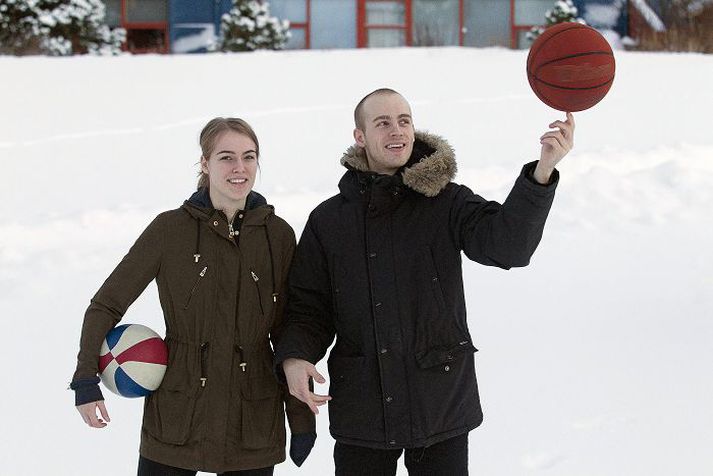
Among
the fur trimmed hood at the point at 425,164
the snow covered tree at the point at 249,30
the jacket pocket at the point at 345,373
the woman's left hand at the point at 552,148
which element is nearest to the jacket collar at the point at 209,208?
the fur trimmed hood at the point at 425,164

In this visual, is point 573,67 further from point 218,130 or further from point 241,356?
point 241,356

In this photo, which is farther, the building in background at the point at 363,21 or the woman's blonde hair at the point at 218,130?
the building in background at the point at 363,21

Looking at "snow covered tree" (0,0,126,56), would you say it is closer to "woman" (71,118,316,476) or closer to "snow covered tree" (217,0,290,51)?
"snow covered tree" (217,0,290,51)

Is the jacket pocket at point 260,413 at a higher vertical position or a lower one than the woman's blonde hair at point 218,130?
lower

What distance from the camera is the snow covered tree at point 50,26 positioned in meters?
17.8

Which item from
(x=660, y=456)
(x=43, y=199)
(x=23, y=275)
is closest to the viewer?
(x=660, y=456)

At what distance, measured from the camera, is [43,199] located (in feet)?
33.5

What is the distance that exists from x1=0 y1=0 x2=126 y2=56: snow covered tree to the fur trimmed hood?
15.6m

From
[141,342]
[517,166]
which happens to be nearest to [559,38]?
[141,342]

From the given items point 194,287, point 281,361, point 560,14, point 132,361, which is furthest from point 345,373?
point 560,14

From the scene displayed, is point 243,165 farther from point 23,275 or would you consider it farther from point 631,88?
point 631,88

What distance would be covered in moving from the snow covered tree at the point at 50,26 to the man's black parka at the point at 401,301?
15657 mm

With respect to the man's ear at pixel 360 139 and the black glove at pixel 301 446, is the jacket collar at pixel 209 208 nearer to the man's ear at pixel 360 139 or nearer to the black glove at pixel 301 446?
the man's ear at pixel 360 139

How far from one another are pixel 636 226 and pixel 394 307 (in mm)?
6036
